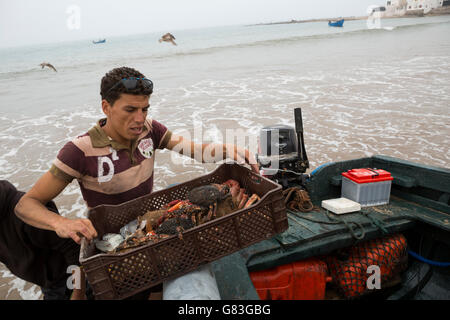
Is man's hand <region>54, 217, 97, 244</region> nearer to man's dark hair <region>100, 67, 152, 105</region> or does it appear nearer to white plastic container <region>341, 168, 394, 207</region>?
man's dark hair <region>100, 67, 152, 105</region>

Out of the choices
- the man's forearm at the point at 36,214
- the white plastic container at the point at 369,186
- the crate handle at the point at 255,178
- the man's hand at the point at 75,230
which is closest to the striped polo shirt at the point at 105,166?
the man's forearm at the point at 36,214

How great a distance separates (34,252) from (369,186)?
3097 mm

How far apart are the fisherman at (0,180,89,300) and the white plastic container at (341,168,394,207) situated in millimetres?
2657

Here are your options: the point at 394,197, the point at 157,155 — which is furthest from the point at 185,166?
the point at 394,197

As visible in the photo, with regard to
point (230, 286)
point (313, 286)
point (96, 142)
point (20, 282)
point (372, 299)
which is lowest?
point (20, 282)

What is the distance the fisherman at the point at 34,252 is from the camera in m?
1.99

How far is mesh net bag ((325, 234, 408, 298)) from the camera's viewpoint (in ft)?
8.18

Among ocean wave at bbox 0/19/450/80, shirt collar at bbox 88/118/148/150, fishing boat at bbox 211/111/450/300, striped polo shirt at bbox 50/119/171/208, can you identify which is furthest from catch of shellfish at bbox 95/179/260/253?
ocean wave at bbox 0/19/450/80

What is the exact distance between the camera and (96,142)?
213 centimetres

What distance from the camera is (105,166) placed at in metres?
2.19

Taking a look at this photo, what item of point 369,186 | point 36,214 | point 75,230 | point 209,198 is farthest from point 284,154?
point 36,214

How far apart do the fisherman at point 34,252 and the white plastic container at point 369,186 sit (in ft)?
8.72

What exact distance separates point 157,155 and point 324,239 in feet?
21.1
